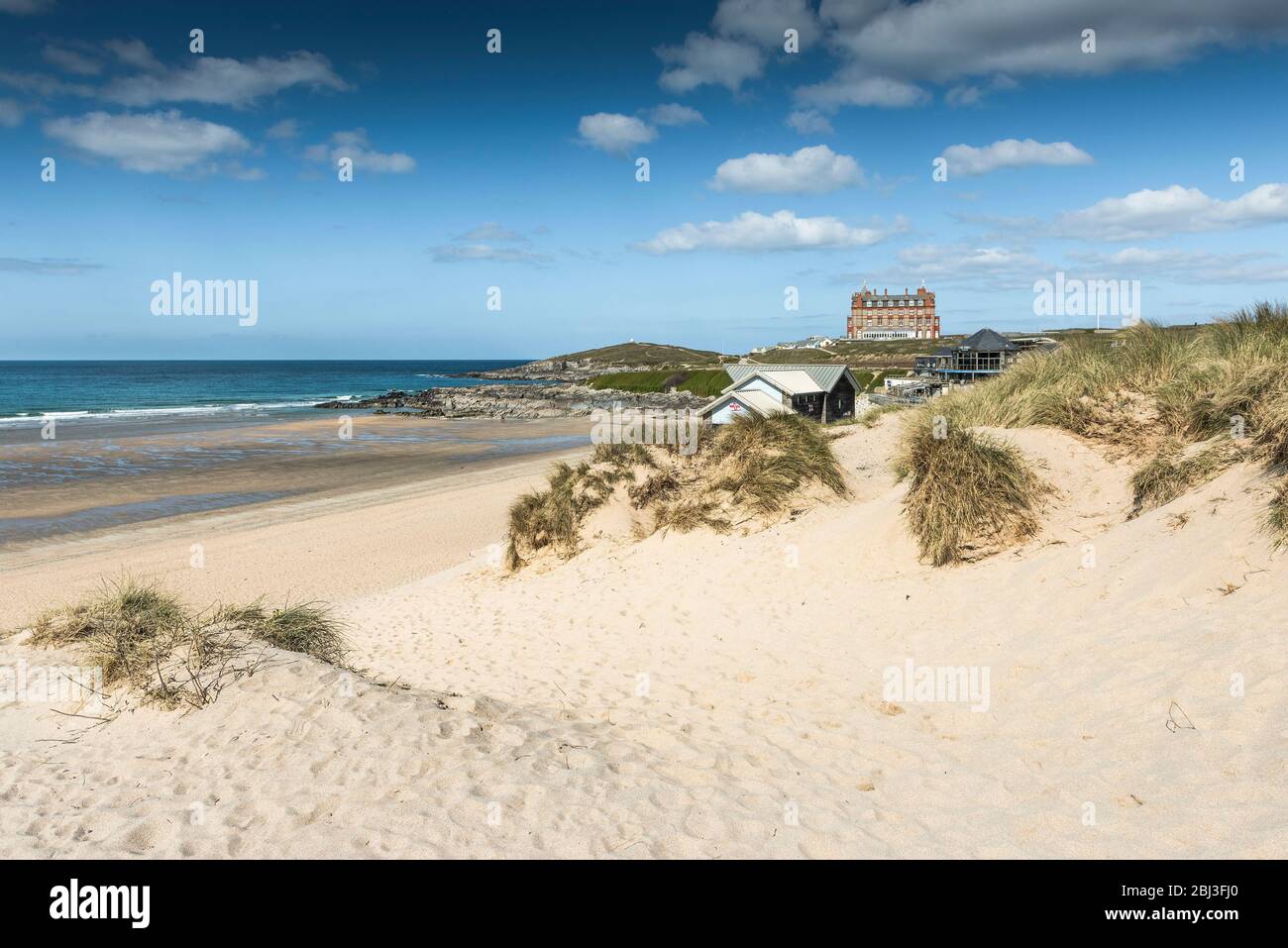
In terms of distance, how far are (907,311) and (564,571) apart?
132 meters

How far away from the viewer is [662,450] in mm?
16453

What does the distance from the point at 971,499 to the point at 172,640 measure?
357 inches

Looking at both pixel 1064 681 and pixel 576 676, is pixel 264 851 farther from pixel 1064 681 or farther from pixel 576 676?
pixel 1064 681

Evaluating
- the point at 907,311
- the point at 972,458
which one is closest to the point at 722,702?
the point at 972,458

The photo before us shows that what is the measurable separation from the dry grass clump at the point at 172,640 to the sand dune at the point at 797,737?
303 millimetres

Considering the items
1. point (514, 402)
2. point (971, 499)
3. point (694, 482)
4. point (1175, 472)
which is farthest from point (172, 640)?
point (514, 402)

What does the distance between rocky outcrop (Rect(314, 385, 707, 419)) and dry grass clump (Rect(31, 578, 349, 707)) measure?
5480 cm

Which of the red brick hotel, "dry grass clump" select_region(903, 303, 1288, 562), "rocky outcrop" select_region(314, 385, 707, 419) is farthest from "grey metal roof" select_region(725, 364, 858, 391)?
the red brick hotel

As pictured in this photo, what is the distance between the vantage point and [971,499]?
9656 millimetres

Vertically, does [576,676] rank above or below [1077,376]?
below

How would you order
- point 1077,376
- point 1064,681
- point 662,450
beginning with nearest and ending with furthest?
1. point 1064,681
2. point 1077,376
3. point 662,450

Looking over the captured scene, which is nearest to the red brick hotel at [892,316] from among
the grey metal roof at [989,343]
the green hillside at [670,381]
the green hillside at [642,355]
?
the green hillside at [642,355]

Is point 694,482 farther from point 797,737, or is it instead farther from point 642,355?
point 642,355

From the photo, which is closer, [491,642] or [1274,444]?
[1274,444]
